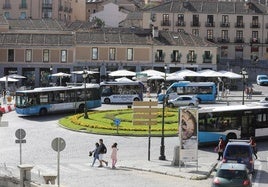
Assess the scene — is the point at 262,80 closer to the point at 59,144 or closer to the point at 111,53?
the point at 111,53

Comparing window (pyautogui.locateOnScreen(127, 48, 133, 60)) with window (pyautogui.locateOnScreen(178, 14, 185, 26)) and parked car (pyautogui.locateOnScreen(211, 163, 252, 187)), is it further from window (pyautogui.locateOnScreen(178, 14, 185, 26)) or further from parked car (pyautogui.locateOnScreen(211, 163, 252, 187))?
parked car (pyautogui.locateOnScreen(211, 163, 252, 187))

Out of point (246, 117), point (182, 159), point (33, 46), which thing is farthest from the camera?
point (33, 46)

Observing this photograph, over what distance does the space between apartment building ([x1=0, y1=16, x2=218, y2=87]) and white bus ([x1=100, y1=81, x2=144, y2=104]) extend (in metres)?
16.7

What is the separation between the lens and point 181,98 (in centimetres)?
6394

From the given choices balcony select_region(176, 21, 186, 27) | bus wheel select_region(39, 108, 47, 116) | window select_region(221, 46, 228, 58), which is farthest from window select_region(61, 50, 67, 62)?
window select_region(221, 46, 228, 58)

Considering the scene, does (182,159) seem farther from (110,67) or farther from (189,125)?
(110,67)

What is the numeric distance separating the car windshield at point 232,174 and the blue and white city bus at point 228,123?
48.6 ft

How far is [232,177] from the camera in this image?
26594mm

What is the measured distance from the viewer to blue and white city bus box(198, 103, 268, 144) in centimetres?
4197

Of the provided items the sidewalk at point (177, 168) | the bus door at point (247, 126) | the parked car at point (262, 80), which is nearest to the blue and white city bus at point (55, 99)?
the bus door at point (247, 126)

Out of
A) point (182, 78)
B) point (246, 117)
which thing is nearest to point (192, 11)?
point (182, 78)

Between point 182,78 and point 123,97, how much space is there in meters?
13.7

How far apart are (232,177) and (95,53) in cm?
6200

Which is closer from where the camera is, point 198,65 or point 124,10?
point 198,65
